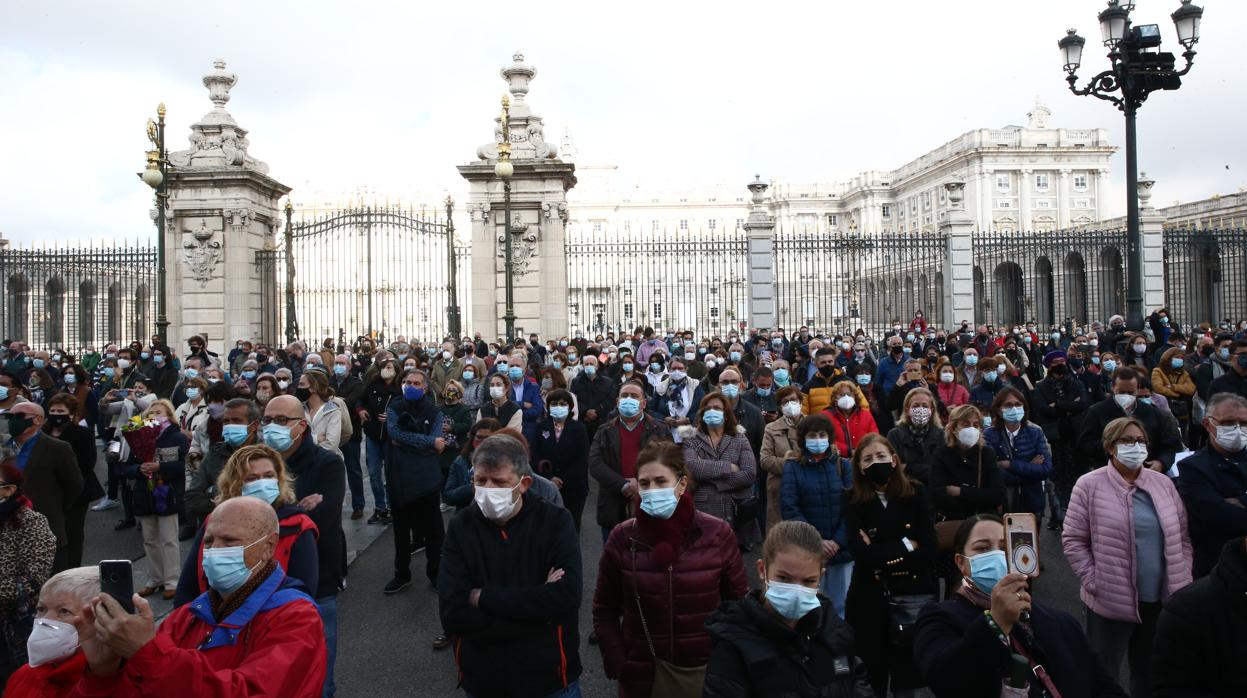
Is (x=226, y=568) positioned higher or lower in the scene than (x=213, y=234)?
lower

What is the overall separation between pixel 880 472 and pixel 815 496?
0.82 meters

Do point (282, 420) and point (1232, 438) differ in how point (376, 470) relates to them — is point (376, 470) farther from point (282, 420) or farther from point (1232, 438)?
point (1232, 438)

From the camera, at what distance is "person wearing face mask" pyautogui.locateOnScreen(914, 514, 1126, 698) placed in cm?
287

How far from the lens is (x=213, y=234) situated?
18812 mm

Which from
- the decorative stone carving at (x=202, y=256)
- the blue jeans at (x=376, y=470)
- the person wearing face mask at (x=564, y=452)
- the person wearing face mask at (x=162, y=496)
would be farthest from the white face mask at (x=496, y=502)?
the decorative stone carving at (x=202, y=256)

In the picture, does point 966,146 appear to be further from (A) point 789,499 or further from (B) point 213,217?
(A) point 789,499

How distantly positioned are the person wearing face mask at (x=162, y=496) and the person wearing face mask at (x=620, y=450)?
346cm

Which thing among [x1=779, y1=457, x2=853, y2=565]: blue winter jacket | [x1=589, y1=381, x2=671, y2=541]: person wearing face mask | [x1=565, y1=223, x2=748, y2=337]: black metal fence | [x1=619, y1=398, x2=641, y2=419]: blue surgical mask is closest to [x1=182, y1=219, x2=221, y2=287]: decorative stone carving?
[x1=565, y1=223, x2=748, y2=337]: black metal fence

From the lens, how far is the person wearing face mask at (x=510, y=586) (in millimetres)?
3738

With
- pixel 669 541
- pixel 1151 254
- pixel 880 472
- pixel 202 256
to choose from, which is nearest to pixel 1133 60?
pixel 1151 254

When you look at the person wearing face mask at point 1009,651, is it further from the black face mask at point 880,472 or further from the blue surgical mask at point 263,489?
the blue surgical mask at point 263,489

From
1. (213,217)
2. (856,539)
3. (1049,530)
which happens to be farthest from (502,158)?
(856,539)

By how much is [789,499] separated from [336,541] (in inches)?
112

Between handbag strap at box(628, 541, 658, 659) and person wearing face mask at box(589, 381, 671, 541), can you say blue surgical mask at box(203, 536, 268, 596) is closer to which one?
handbag strap at box(628, 541, 658, 659)
